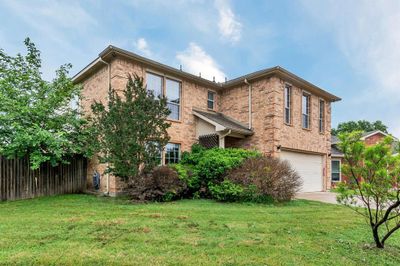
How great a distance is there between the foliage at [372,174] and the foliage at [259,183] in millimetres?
4570

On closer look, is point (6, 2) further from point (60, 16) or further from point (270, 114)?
point (270, 114)

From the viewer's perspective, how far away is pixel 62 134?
983 centimetres

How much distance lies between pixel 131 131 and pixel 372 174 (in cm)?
697

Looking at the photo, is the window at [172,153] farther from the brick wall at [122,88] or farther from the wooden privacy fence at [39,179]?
the wooden privacy fence at [39,179]

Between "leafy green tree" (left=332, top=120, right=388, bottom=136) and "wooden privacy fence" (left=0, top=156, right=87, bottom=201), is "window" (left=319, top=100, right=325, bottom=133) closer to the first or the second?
"wooden privacy fence" (left=0, top=156, right=87, bottom=201)

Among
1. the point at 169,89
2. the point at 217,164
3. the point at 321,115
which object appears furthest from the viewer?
the point at 321,115

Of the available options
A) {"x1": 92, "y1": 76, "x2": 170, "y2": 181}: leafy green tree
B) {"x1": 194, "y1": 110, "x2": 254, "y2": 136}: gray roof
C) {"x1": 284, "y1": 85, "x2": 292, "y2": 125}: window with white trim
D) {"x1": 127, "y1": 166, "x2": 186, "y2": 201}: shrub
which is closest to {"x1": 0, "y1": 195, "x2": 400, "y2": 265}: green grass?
{"x1": 127, "y1": 166, "x2": 186, "y2": 201}: shrub

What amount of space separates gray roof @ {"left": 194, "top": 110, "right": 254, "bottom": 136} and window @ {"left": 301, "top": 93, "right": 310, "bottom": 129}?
12.5ft

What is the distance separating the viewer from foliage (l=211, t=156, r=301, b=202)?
8.98 metres

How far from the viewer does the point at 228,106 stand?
14.5 m

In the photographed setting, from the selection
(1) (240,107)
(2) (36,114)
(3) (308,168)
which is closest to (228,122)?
(1) (240,107)

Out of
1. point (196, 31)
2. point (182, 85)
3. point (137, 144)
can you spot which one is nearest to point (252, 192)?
point (137, 144)

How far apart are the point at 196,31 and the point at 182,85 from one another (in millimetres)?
3615

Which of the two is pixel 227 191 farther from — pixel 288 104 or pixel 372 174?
pixel 288 104
